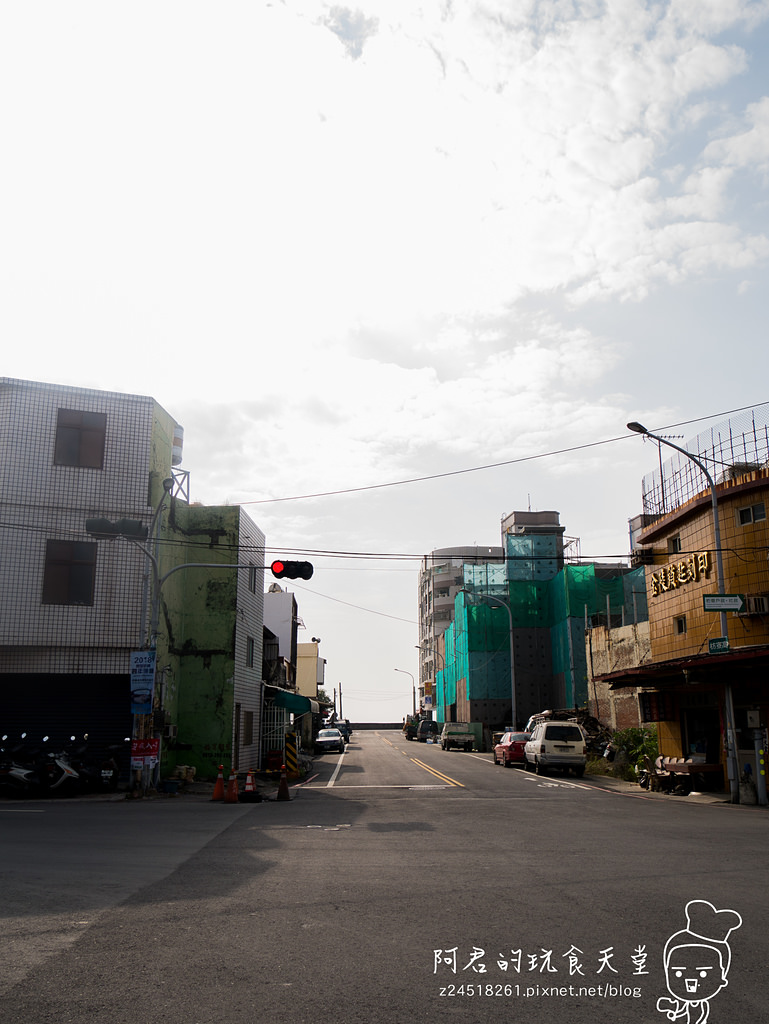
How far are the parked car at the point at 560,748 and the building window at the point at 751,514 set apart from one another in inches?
398

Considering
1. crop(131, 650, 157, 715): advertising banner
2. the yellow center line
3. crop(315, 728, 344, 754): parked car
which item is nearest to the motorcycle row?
crop(131, 650, 157, 715): advertising banner

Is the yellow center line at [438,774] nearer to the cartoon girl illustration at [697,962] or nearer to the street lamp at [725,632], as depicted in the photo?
the street lamp at [725,632]

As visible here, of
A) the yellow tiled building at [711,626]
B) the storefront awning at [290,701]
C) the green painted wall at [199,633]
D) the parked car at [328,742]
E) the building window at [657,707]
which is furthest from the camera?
the parked car at [328,742]

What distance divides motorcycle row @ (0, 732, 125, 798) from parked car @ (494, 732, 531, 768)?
53.8ft

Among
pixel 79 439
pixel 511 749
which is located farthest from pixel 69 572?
pixel 511 749

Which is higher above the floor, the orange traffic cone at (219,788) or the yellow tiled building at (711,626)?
the yellow tiled building at (711,626)

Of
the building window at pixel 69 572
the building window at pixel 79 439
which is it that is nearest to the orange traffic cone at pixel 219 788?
the building window at pixel 69 572

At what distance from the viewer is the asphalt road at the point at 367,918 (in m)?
5.22

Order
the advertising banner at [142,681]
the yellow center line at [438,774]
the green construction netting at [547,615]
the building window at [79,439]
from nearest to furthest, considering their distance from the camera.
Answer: the advertising banner at [142,681]
the building window at [79,439]
the yellow center line at [438,774]
the green construction netting at [547,615]

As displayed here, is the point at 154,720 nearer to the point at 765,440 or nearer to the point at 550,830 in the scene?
the point at 550,830

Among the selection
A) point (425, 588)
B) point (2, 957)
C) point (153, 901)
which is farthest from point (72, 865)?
point (425, 588)

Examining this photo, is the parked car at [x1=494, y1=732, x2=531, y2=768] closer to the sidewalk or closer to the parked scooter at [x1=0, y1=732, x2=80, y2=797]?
the sidewalk

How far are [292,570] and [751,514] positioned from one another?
42.7 feet

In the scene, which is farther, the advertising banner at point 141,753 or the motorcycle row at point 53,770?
the advertising banner at point 141,753
